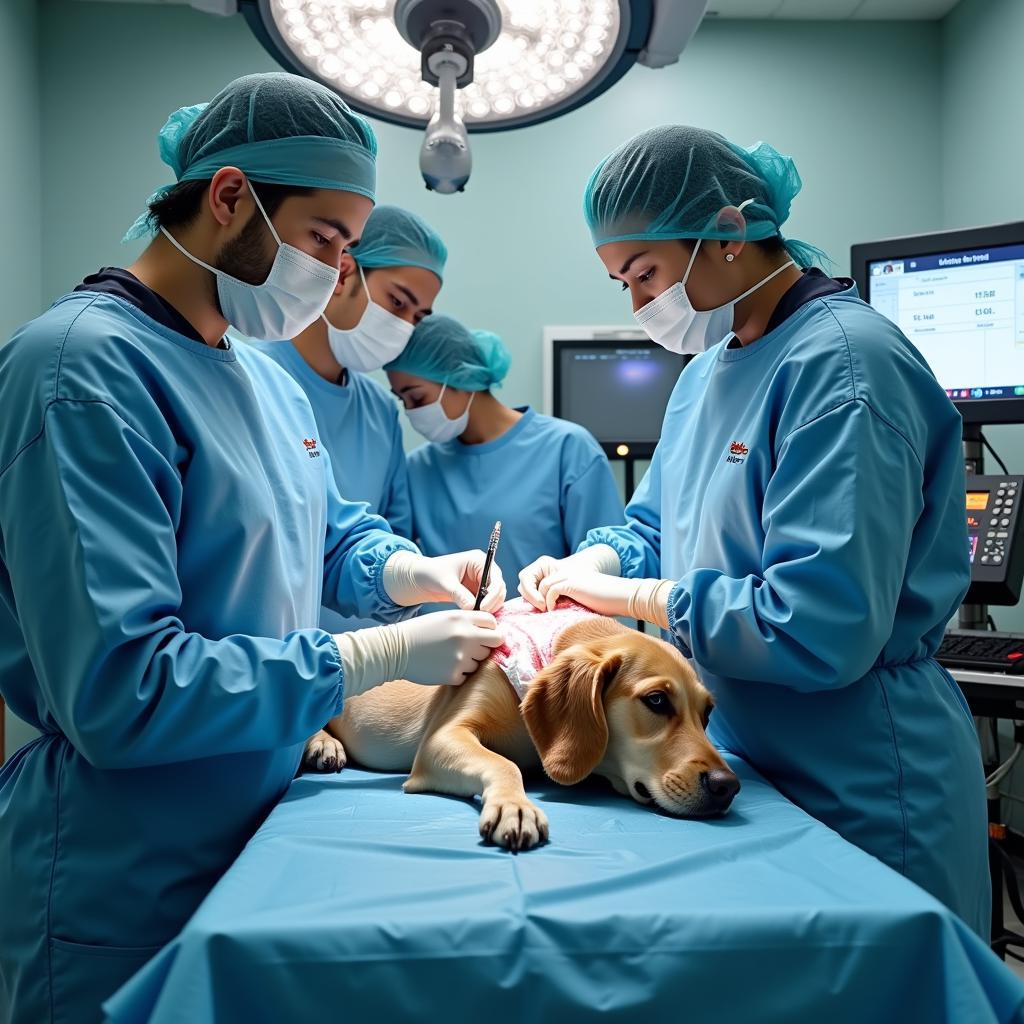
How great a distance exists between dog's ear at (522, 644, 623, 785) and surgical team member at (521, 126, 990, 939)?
0.15 m

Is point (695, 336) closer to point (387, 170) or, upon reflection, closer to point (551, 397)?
point (551, 397)

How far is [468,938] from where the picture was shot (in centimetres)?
82

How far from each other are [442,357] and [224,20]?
2592 millimetres

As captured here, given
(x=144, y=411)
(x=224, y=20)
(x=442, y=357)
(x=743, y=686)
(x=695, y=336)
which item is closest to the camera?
(x=144, y=411)

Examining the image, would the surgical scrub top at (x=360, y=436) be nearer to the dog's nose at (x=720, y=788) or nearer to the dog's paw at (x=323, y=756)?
the dog's paw at (x=323, y=756)

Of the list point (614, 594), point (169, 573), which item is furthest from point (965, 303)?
point (169, 573)

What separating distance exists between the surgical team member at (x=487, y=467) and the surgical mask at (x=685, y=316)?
3.95 ft

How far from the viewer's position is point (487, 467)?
2.96 metres

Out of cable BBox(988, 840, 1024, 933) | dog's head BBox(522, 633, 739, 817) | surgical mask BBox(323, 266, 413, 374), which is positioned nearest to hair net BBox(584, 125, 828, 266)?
dog's head BBox(522, 633, 739, 817)

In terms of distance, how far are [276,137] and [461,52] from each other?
33 centimetres

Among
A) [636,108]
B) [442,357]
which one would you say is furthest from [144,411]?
[636,108]

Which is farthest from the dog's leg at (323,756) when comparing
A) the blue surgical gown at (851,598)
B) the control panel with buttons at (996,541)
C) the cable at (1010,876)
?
the cable at (1010,876)

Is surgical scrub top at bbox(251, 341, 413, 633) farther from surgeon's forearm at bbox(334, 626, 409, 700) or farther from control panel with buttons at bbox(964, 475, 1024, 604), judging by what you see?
control panel with buttons at bbox(964, 475, 1024, 604)

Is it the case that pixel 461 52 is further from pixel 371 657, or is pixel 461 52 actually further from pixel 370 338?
pixel 370 338
